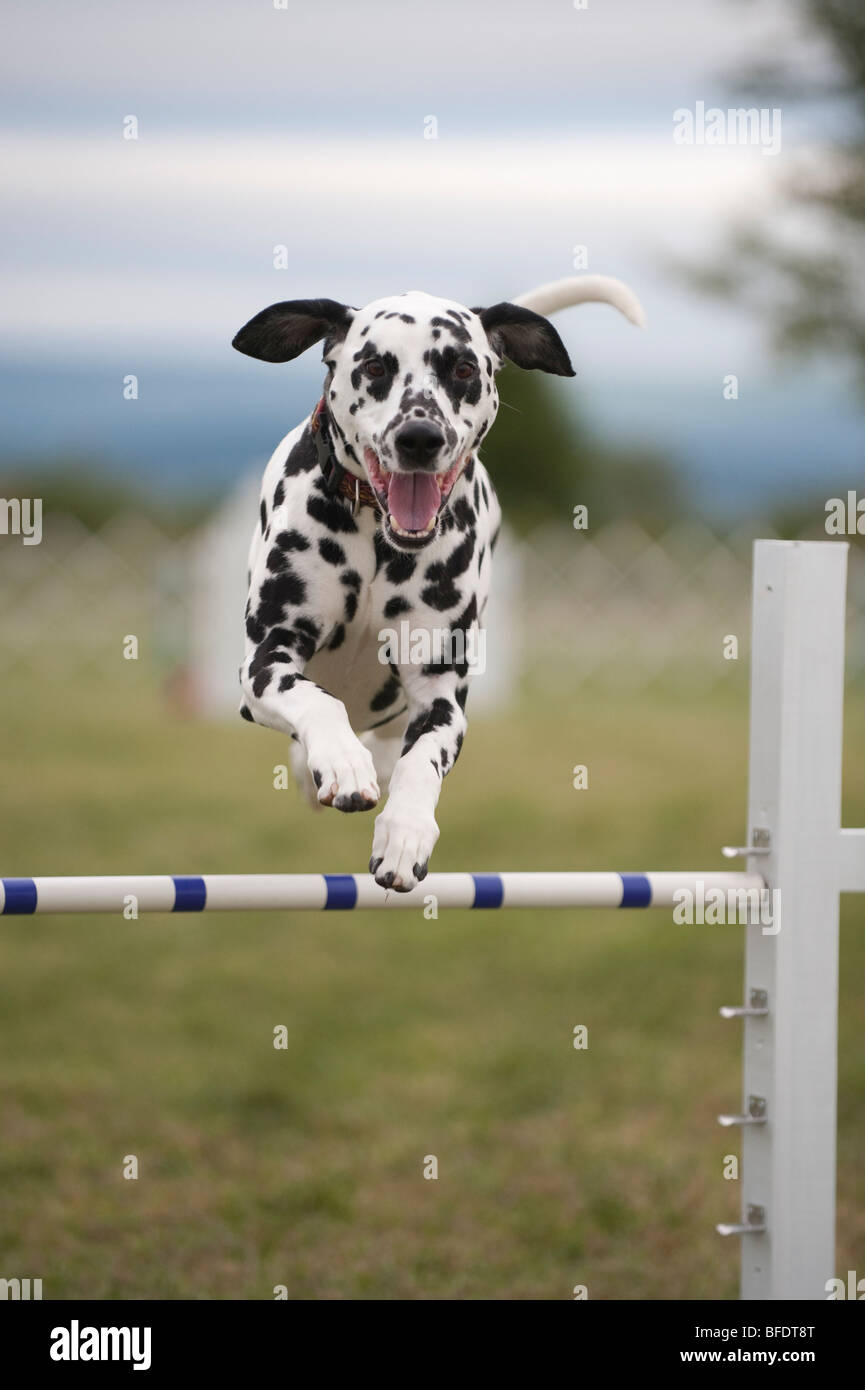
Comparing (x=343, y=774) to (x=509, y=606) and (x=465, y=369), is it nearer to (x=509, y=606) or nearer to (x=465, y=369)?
(x=465, y=369)

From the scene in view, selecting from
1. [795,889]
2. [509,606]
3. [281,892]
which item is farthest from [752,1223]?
[509,606]

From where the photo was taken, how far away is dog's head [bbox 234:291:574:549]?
2949 millimetres

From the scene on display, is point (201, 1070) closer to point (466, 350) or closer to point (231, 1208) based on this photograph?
point (231, 1208)

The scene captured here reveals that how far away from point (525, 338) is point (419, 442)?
1.59ft

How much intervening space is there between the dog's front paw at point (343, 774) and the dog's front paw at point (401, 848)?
0.29 feet

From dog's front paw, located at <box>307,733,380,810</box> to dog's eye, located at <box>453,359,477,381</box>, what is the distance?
0.73 metres

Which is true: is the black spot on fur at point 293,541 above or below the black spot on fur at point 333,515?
below

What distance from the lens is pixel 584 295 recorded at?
3.70m

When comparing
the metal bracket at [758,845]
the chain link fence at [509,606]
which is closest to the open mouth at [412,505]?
the metal bracket at [758,845]

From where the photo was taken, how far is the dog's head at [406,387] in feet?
9.68

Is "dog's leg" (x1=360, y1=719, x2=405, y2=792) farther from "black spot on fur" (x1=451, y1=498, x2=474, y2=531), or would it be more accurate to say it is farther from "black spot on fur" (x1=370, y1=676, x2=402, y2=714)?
"black spot on fur" (x1=451, y1=498, x2=474, y2=531)

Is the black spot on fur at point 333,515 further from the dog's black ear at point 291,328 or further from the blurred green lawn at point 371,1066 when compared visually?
the blurred green lawn at point 371,1066

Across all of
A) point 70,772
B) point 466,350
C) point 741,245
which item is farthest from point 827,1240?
point 741,245
